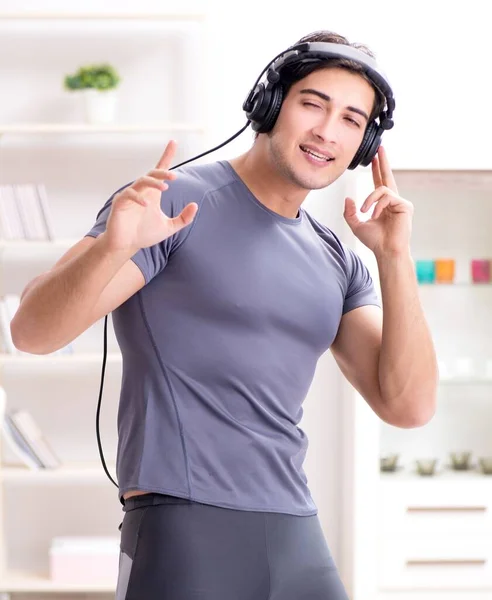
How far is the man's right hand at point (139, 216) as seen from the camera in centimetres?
116

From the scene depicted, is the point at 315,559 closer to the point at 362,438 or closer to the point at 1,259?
the point at 362,438

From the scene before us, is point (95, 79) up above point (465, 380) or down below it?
above

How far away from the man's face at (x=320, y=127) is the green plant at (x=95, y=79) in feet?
6.51

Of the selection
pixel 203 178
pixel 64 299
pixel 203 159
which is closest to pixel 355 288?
pixel 203 178

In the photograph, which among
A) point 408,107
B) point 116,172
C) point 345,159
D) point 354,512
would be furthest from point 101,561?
point 345,159

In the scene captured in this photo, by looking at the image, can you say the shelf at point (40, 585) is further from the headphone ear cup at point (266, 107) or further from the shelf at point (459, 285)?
the headphone ear cup at point (266, 107)

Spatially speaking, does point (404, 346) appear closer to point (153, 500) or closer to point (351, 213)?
point (351, 213)

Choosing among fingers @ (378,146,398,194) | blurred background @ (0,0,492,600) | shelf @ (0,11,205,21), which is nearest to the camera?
fingers @ (378,146,398,194)

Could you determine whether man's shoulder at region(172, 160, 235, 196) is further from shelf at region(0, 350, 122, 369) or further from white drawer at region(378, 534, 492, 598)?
white drawer at region(378, 534, 492, 598)

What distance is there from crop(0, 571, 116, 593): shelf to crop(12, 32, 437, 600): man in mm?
2130

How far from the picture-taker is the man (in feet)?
4.12

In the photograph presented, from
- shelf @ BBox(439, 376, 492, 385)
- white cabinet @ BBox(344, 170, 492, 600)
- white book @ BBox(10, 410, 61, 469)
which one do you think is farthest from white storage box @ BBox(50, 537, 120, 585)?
shelf @ BBox(439, 376, 492, 385)

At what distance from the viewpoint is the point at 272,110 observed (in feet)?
5.01

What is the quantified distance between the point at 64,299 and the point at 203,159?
2388 mm
